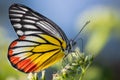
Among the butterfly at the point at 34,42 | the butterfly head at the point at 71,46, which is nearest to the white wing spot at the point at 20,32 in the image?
the butterfly at the point at 34,42

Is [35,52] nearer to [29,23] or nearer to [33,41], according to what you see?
[33,41]

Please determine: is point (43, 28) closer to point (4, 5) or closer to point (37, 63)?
point (37, 63)

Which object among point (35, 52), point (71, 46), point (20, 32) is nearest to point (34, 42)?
point (35, 52)

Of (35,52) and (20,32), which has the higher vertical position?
(20,32)

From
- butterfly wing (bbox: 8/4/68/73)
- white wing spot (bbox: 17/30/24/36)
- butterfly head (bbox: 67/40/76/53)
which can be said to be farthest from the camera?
white wing spot (bbox: 17/30/24/36)

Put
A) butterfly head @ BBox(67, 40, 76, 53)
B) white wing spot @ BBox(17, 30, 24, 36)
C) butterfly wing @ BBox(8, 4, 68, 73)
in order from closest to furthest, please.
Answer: butterfly head @ BBox(67, 40, 76, 53) < butterfly wing @ BBox(8, 4, 68, 73) < white wing spot @ BBox(17, 30, 24, 36)

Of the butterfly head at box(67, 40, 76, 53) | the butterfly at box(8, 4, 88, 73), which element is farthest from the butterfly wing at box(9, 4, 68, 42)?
the butterfly head at box(67, 40, 76, 53)

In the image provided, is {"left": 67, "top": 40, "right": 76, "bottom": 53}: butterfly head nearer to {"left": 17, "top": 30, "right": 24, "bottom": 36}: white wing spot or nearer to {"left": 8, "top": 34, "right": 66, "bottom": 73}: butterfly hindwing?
{"left": 8, "top": 34, "right": 66, "bottom": 73}: butterfly hindwing

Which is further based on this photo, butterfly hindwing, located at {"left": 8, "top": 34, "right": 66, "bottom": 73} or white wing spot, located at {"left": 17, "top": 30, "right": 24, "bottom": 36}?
white wing spot, located at {"left": 17, "top": 30, "right": 24, "bottom": 36}
